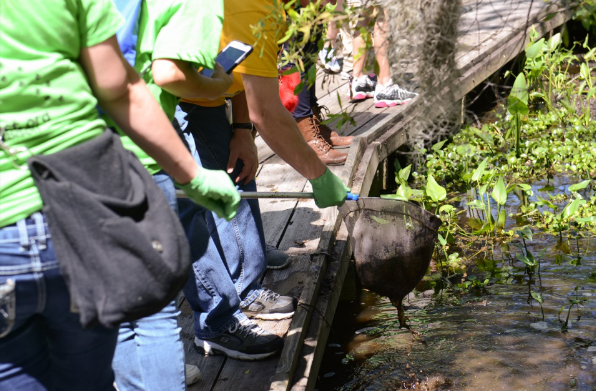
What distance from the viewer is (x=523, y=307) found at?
3.96 metres

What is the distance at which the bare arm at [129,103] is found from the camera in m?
1.55

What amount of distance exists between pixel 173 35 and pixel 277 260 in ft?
5.90

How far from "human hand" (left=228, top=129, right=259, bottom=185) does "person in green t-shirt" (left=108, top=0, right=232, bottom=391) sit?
2.46ft

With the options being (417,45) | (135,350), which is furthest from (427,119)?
(135,350)

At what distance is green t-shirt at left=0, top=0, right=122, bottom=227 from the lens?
1413 millimetres

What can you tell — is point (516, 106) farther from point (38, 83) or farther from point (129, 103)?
point (38, 83)

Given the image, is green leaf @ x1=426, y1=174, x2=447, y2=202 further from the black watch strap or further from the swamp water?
the black watch strap

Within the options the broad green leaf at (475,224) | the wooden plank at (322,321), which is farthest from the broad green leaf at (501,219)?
the wooden plank at (322,321)

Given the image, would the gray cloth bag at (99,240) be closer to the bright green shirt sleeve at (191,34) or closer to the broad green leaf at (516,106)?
the bright green shirt sleeve at (191,34)

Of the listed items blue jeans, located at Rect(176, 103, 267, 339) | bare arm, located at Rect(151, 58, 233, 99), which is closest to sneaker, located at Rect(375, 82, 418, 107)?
blue jeans, located at Rect(176, 103, 267, 339)

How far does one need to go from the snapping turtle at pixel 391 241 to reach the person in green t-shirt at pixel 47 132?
161 cm

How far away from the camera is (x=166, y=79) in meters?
1.97

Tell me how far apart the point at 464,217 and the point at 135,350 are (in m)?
3.48

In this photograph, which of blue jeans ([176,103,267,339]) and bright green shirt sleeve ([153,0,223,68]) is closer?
bright green shirt sleeve ([153,0,223,68])
